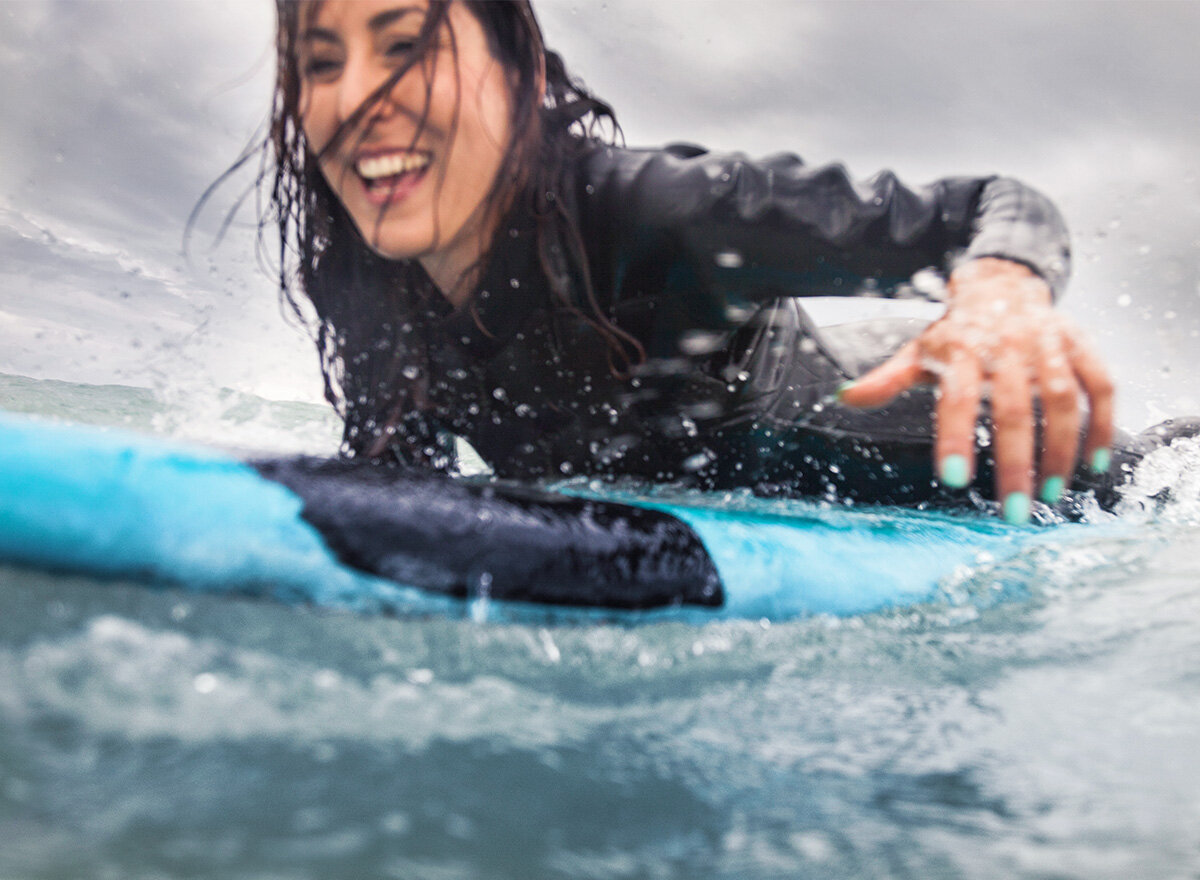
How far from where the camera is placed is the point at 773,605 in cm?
103

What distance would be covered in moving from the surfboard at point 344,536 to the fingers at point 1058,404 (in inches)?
14.8

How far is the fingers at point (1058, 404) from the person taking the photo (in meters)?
0.97

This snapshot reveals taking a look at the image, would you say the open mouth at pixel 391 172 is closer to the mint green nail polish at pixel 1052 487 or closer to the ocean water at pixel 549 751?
the ocean water at pixel 549 751

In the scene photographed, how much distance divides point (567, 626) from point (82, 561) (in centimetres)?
48

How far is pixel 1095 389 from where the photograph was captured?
992 millimetres

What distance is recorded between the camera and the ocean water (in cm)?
58

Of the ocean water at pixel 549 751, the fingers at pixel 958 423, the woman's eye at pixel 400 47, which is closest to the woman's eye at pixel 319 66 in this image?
the woman's eye at pixel 400 47

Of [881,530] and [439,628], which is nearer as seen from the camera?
[439,628]

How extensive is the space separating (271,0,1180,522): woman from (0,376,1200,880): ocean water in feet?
0.94

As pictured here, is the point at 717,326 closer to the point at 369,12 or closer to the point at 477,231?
the point at 477,231

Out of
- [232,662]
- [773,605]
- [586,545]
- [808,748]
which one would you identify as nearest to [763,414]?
[773,605]

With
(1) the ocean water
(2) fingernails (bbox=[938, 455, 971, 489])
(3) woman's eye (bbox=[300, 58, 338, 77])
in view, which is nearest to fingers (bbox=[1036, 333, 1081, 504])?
(2) fingernails (bbox=[938, 455, 971, 489])

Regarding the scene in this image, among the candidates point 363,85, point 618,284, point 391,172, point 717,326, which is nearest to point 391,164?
point 391,172

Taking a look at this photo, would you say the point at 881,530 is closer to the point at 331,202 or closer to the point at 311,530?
the point at 311,530
